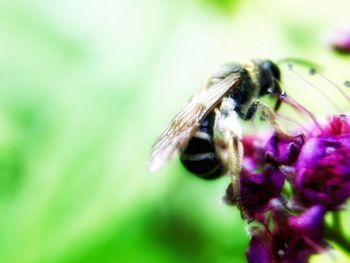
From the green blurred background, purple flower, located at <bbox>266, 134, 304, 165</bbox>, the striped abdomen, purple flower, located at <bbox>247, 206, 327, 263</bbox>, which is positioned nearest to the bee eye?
purple flower, located at <bbox>266, 134, 304, 165</bbox>

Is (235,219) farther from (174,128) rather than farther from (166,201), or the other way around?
(174,128)

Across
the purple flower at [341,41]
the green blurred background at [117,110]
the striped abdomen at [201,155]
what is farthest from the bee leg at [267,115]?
the green blurred background at [117,110]

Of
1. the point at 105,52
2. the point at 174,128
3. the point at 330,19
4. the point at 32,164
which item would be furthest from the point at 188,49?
the point at 174,128

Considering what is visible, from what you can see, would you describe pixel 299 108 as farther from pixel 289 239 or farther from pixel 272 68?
pixel 289 239

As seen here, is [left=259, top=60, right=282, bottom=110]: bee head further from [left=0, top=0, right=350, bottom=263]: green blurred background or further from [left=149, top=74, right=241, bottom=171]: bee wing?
[left=0, top=0, right=350, bottom=263]: green blurred background

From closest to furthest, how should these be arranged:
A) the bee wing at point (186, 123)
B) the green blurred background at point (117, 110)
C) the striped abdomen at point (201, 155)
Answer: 1. the bee wing at point (186, 123)
2. the striped abdomen at point (201, 155)
3. the green blurred background at point (117, 110)

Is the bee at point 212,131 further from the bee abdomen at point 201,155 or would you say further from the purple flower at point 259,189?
the purple flower at point 259,189

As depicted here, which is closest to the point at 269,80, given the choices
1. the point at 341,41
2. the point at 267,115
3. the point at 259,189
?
the point at 267,115
